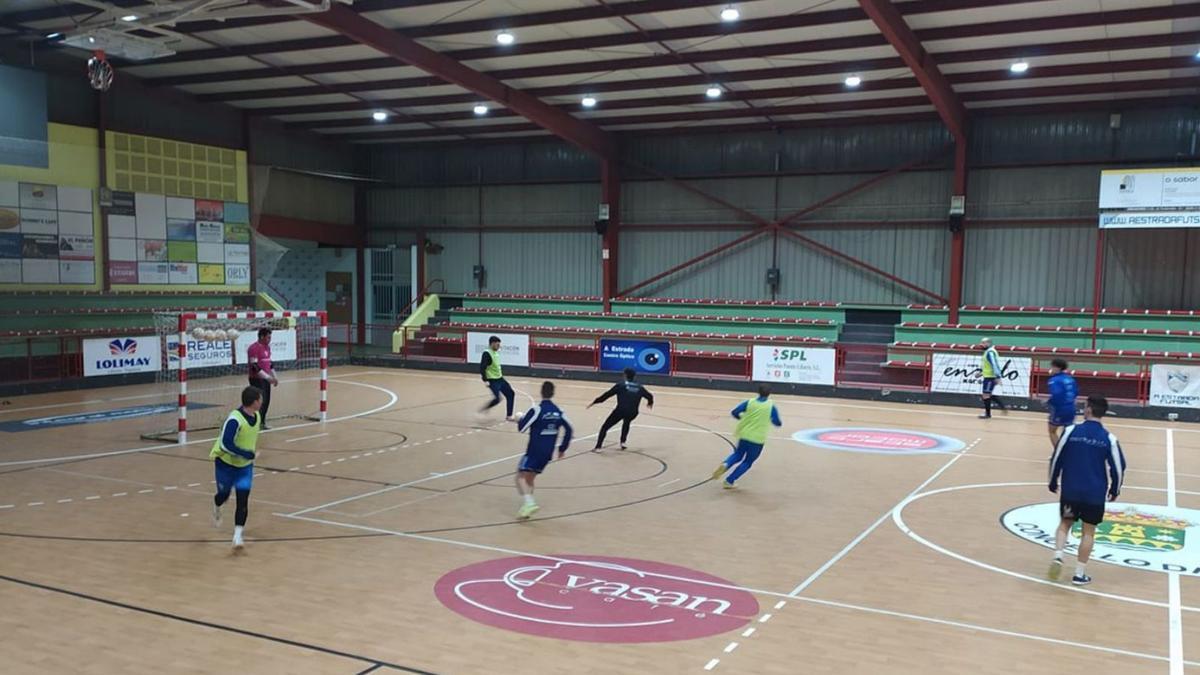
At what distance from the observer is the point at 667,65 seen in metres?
23.5

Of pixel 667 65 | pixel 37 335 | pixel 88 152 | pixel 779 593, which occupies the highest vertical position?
pixel 667 65

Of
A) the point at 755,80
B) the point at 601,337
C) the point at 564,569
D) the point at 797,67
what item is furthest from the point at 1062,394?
the point at 601,337

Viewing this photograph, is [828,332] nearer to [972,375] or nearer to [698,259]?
[972,375]

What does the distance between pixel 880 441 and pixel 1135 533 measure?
6728 millimetres

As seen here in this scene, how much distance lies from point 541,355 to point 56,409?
14.3 metres

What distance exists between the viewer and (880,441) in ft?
56.9

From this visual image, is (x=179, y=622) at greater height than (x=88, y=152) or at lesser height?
lesser

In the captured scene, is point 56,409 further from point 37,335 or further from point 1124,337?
point 1124,337

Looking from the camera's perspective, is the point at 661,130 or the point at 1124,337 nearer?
the point at 1124,337

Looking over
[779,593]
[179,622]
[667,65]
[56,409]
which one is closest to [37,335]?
[56,409]

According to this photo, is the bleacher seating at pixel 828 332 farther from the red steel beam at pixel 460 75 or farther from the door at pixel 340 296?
the door at pixel 340 296

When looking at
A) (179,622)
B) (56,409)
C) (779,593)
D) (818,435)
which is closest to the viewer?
(179,622)

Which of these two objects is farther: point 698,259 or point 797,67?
point 698,259

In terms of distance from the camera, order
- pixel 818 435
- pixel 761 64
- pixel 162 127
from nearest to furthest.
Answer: pixel 818 435 < pixel 761 64 < pixel 162 127
